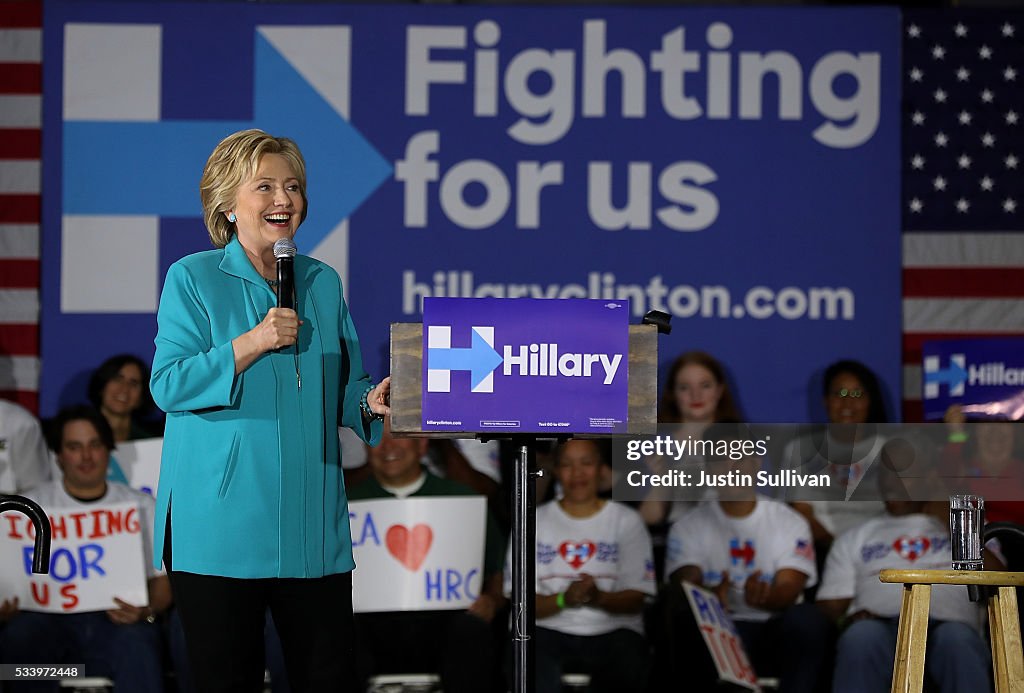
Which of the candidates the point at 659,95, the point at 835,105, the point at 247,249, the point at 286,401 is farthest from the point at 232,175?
the point at 835,105

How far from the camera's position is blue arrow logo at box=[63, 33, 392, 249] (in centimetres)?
496

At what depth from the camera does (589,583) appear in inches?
179

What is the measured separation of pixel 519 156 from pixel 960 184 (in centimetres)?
172

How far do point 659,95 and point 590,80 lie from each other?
278mm

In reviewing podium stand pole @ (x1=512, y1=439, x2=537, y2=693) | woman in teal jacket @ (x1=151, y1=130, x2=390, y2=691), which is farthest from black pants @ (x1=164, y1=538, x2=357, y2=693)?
podium stand pole @ (x1=512, y1=439, x2=537, y2=693)

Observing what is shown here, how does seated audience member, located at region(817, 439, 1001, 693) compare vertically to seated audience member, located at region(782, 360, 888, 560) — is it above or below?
below

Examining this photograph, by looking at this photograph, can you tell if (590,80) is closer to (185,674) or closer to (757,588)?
(757,588)

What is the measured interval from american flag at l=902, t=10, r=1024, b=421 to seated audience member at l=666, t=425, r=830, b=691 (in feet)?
2.79

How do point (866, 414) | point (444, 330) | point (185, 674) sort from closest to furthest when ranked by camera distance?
point (444, 330)
point (185, 674)
point (866, 414)

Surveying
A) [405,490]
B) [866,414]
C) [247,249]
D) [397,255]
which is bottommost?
[405,490]

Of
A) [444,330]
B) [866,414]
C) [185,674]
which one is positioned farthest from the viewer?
[866,414]

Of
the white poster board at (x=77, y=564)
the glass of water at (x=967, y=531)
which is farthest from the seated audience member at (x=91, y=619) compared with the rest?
the glass of water at (x=967, y=531)

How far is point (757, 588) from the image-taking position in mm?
4652

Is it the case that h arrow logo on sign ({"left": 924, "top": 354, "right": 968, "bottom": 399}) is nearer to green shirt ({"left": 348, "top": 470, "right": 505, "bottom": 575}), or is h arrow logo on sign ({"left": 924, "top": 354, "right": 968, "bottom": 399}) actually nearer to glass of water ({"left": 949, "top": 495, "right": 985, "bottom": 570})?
green shirt ({"left": 348, "top": 470, "right": 505, "bottom": 575})
